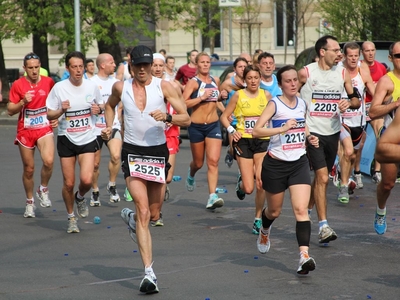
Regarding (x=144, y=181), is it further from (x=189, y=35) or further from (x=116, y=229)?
(x=189, y=35)

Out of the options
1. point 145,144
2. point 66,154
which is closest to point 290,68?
point 145,144

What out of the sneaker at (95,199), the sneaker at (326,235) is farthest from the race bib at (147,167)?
the sneaker at (95,199)

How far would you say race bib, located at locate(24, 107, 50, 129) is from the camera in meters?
11.5

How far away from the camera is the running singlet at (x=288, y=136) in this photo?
8539 millimetres

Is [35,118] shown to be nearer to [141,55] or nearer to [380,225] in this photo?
[141,55]

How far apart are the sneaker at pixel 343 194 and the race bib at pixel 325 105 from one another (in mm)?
2496

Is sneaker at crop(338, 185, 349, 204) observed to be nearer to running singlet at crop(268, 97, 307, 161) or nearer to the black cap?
running singlet at crop(268, 97, 307, 161)

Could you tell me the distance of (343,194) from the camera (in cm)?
1245

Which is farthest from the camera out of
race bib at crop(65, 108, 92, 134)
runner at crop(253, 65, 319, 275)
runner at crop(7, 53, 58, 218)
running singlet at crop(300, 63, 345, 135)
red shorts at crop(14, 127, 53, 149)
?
red shorts at crop(14, 127, 53, 149)

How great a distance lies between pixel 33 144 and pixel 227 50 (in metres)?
39.9

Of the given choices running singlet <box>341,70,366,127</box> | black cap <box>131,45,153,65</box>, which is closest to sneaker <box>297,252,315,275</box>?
black cap <box>131,45,153,65</box>

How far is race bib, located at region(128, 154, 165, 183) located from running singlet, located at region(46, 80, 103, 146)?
8.38ft

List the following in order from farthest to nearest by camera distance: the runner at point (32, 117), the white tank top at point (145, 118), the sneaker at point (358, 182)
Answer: the sneaker at point (358, 182)
the runner at point (32, 117)
the white tank top at point (145, 118)

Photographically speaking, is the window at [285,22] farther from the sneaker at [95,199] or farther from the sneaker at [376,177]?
the sneaker at [95,199]
